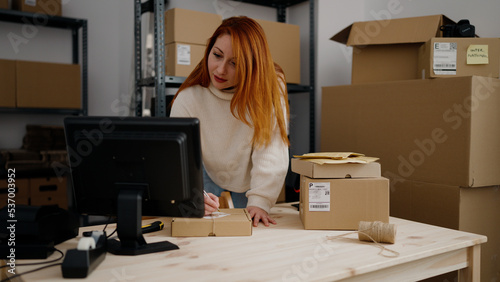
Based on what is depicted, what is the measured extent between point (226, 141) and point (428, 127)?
82cm

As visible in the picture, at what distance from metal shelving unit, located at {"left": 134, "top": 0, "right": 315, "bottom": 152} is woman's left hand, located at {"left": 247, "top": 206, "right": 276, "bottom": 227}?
945mm

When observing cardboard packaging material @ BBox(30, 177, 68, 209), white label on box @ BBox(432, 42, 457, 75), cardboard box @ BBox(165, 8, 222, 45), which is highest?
cardboard box @ BBox(165, 8, 222, 45)

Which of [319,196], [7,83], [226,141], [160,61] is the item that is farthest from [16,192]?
[319,196]

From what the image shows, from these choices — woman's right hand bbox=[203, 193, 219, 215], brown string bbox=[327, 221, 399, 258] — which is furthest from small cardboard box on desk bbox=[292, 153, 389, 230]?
woman's right hand bbox=[203, 193, 219, 215]

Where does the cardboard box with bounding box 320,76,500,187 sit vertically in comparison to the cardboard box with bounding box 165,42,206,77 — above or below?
below

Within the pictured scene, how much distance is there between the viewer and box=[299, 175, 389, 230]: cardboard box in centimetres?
124

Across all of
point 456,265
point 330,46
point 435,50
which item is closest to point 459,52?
point 435,50

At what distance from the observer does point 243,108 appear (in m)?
1.52

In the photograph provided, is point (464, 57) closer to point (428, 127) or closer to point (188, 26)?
point (428, 127)

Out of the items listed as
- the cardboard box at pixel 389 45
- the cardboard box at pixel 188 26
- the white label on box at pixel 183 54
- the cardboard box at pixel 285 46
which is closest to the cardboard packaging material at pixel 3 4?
the cardboard box at pixel 188 26

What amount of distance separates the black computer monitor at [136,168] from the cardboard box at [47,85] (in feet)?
6.68

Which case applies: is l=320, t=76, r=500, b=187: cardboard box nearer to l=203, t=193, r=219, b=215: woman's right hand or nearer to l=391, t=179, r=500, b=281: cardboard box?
l=391, t=179, r=500, b=281: cardboard box

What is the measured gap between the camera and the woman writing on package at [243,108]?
4.86 ft

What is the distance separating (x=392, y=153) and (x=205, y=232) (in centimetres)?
103
